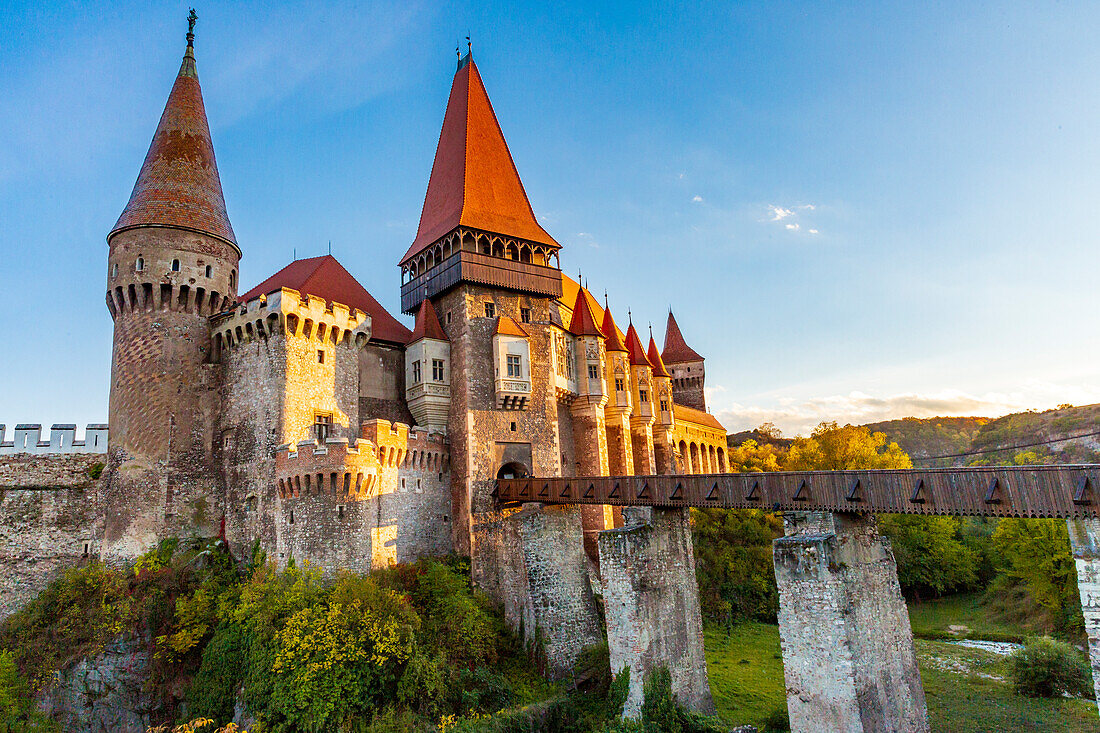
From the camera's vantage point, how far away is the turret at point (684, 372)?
5681 cm

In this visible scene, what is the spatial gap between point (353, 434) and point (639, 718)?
1504 cm

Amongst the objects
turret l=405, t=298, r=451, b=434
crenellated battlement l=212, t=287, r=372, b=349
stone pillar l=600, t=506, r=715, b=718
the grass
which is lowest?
the grass

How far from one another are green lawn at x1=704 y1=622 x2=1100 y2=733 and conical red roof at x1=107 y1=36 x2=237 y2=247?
25.4 metres

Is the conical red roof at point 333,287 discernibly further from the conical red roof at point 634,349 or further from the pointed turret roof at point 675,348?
the pointed turret roof at point 675,348

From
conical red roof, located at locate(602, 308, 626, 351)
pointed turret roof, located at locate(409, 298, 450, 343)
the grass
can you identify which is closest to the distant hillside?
the grass

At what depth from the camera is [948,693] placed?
19.8 meters

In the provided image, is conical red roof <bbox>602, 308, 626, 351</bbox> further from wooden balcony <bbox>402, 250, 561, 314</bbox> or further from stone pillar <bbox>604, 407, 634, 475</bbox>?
wooden balcony <bbox>402, 250, 561, 314</bbox>

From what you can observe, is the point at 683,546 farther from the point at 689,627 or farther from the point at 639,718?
the point at 639,718

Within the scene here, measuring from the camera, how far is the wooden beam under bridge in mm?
10773

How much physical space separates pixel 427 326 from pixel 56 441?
48.1 feet

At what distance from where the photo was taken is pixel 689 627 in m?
19.1

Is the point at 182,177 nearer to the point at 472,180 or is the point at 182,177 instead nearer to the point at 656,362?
the point at 472,180

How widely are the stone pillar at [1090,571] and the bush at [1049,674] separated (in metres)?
11.6

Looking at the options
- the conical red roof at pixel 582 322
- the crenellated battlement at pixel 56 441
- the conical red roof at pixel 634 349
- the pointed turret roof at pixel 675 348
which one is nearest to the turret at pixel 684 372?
the pointed turret roof at pixel 675 348
